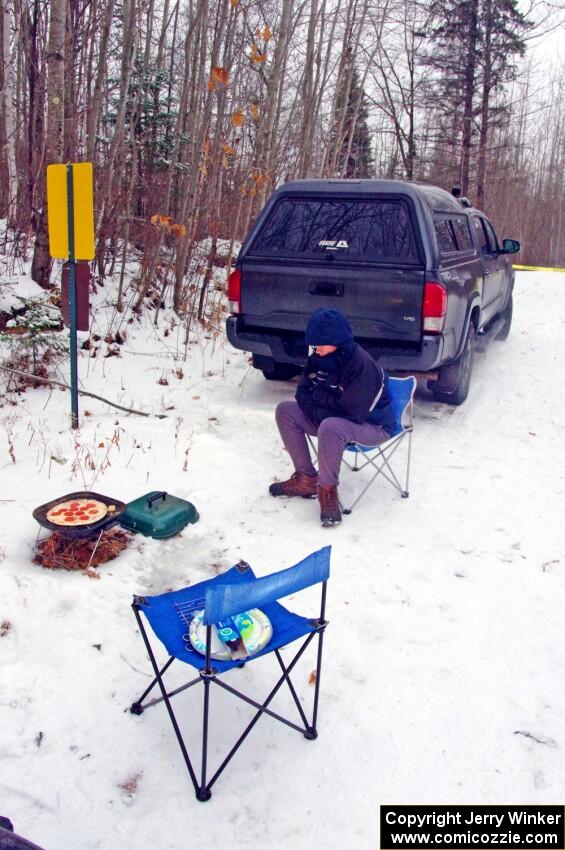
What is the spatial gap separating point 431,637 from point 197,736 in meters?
1.23

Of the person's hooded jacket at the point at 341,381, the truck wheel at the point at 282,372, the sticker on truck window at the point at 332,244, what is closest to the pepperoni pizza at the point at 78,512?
the person's hooded jacket at the point at 341,381

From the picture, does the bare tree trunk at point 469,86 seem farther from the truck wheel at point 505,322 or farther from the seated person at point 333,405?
the seated person at point 333,405

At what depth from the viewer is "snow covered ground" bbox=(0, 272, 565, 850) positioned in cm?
243

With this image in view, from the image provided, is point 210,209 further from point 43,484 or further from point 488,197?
point 488,197

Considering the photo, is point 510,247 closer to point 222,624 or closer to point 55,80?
point 55,80

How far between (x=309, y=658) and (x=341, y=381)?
1.81 m

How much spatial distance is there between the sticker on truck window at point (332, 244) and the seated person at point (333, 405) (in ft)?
5.73

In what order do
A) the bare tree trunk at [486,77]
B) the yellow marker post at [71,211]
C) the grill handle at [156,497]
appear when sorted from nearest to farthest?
1. the grill handle at [156,497]
2. the yellow marker post at [71,211]
3. the bare tree trunk at [486,77]

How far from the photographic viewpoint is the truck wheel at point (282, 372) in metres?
7.10

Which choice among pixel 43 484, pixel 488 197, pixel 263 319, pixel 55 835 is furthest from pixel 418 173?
pixel 55 835

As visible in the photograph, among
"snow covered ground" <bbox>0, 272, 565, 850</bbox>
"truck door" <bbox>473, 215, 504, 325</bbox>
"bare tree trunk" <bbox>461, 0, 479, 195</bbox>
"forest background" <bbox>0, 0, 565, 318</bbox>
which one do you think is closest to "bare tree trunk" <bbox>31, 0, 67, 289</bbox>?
"forest background" <bbox>0, 0, 565, 318</bbox>

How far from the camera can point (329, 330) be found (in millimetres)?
4176

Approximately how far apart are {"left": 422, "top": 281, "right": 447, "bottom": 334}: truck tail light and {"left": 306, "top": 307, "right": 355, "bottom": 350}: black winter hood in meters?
1.54

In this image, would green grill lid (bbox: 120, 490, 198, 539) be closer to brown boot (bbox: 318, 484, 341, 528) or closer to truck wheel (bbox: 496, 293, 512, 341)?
brown boot (bbox: 318, 484, 341, 528)
